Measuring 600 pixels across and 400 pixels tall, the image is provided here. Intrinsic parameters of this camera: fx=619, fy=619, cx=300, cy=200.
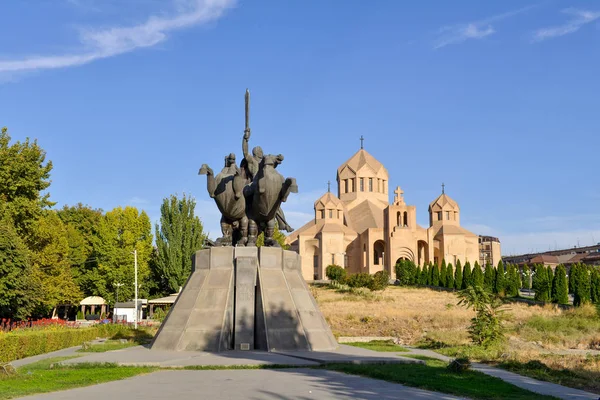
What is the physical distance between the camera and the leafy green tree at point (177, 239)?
35500 mm

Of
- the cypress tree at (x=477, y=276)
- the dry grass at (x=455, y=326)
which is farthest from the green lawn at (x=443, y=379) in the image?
the cypress tree at (x=477, y=276)

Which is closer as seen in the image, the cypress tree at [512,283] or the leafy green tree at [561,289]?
the leafy green tree at [561,289]

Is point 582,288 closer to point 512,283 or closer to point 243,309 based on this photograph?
point 512,283

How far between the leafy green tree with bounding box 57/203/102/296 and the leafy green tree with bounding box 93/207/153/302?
0.95 m


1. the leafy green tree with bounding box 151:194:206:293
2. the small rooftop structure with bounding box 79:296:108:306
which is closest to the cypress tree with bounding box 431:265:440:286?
the leafy green tree with bounding box 151:194:206:293

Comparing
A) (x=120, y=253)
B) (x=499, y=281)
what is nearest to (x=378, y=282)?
(x=499, y=281)

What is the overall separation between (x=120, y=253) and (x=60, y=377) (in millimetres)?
30980

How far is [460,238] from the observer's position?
199 feet

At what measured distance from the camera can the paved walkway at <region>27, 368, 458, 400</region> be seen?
6.83m

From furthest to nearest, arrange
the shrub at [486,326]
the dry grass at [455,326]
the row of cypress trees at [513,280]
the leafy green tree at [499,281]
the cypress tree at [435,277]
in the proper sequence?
the cypress tree at [435,277], the leafy green tree at [499,281], the row of cypress trees at [513,280], the dry grass at [455,326], the shrub at [486,326]

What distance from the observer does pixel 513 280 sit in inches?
1674

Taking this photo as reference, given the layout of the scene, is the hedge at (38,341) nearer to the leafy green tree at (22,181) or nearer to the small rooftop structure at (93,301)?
the leafy green tree at (22,181)

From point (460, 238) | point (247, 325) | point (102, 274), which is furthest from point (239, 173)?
point (460, 238)

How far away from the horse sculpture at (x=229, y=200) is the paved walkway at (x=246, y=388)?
16.4 ft
